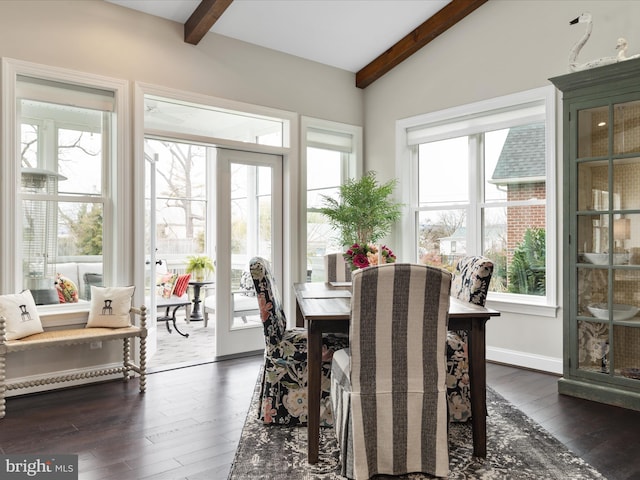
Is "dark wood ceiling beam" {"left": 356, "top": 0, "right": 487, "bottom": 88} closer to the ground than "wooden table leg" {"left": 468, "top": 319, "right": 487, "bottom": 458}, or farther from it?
farther from it

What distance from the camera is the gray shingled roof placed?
4.27 m

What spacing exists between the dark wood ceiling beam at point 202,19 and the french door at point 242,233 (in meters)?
1.03

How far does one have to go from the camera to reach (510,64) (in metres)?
4.31

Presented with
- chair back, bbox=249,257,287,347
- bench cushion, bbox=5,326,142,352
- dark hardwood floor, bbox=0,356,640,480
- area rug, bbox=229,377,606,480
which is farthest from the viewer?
bench cushion, bbox=5,326,142,352

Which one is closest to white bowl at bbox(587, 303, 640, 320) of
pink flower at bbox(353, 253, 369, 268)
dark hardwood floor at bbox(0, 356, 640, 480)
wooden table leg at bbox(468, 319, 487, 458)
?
dark hardwood floor at bbox(0, 356, 640, 480)

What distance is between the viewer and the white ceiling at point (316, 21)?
4.15 meters

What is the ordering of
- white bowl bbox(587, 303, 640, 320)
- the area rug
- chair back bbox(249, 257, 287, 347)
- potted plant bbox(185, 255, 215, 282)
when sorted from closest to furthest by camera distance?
1. the area rug
2. chair back bbox(249, 257, 287, 347)
3. white bowl bbox(587, 303, 640, 320)
4. potted plant bbox(185, 255, 215, 282)

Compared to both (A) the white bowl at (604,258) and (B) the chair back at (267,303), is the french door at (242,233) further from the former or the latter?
(A) the white bowl at (604,258)

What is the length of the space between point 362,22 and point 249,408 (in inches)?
148

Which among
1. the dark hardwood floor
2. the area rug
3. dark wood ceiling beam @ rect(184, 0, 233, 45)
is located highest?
dark wood ceiling beam @ rect(184, 0, 233, 45)

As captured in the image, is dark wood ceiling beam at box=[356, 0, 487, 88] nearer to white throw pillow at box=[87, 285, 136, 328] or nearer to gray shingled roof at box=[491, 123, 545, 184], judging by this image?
gray shingled roof at box=[491, 123, 545, 184]

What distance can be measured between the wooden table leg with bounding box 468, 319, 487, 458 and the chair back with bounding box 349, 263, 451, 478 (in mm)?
290

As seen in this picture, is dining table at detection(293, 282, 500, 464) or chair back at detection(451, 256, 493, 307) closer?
dining table at detection(293, 282, 500, 464)

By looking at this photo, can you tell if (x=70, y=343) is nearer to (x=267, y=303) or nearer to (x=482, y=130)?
(x=267, y=303)
